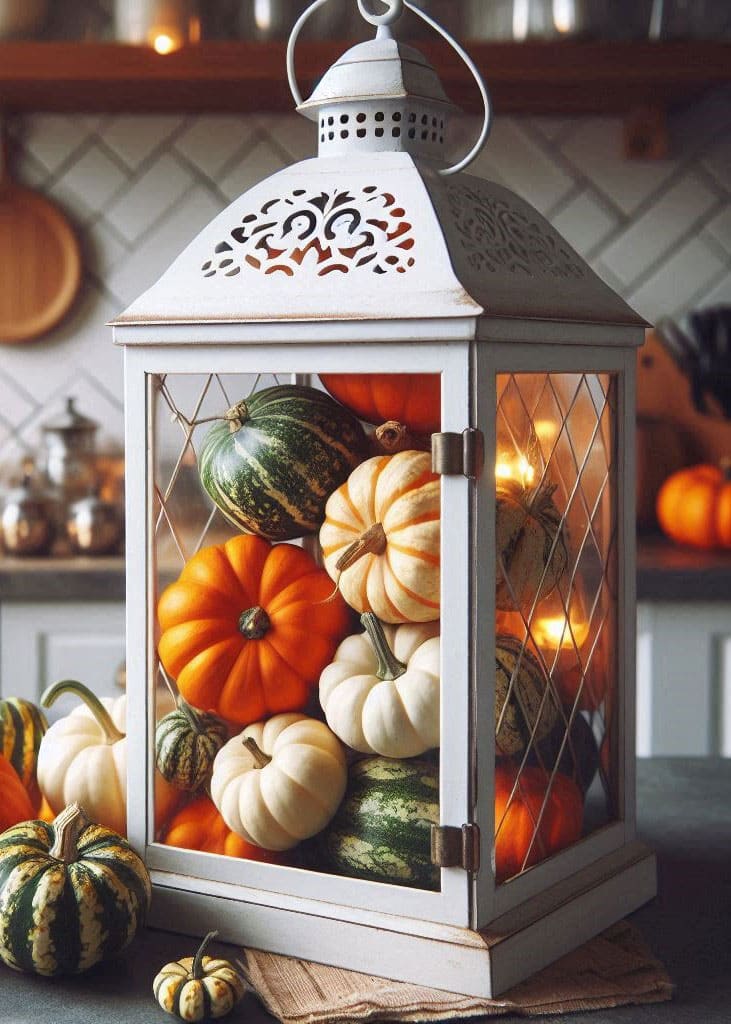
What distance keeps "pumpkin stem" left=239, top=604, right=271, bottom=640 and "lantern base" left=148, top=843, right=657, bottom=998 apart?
0.17m

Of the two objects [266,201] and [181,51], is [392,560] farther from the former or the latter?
[181,51]

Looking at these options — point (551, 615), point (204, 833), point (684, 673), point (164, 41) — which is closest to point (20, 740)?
point (204, 833)

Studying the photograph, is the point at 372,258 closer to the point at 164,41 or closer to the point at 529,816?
the point at 529,816

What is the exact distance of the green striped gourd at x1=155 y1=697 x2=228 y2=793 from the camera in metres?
0.88

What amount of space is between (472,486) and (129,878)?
1.04 ft

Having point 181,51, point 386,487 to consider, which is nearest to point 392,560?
point 386,487

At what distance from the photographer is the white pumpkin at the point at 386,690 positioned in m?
0.79

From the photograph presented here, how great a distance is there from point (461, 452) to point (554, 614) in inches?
6.3

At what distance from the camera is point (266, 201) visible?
88 centimetres

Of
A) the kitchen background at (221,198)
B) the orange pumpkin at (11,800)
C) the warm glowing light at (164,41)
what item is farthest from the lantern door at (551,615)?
the kitchen background at (221,198)

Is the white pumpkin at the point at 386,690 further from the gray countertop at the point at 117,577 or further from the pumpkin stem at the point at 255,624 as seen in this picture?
the gray countertop at the point at 117,577

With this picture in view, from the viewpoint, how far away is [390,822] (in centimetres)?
80

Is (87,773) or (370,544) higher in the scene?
(370,544)

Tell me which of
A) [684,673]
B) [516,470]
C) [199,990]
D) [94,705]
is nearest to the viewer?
[199,990]
